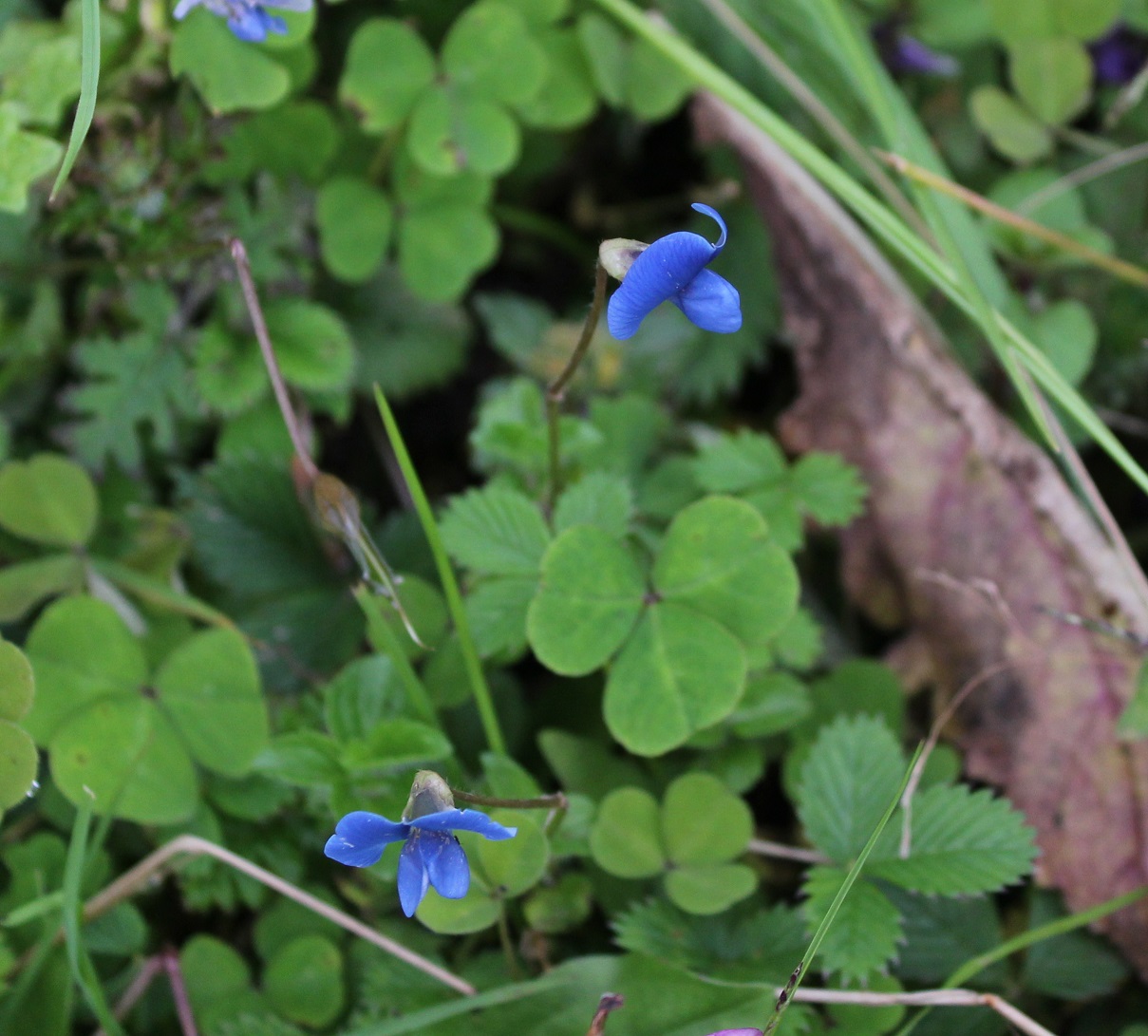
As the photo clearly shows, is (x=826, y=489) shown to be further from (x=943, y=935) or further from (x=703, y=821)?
(x=943, y=935)

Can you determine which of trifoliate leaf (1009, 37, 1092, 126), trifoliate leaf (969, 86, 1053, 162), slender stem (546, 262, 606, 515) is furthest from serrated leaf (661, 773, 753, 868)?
trifoliate leaf (1009, 37, 1092, 126)

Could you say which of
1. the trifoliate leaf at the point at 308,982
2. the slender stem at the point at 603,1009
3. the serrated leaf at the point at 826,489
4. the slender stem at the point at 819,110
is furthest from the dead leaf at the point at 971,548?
the trifoliate leaf at the point at 308,982

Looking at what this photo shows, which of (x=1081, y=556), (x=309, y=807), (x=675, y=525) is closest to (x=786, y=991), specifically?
(x=675, y=525)

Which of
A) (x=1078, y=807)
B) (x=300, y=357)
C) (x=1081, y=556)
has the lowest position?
(x=1078, y=807)

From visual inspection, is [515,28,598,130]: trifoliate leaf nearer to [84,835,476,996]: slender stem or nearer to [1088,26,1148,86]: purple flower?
[1088,26,1148,86]: purple flower

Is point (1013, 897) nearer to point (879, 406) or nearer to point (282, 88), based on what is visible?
point (879, 406)

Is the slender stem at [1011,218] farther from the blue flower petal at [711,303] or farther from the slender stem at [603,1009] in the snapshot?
the slender stem at [603,1009]

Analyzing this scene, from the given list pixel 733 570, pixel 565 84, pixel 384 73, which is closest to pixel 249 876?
pixel 733 570
